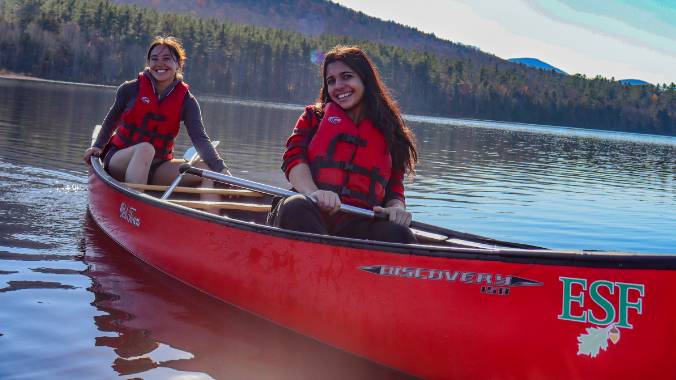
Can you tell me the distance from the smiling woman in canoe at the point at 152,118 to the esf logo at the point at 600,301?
4168 millimetres

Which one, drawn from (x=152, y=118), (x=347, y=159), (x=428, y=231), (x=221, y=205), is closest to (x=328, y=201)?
(x=347, y=159)

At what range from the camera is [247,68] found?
303 ft

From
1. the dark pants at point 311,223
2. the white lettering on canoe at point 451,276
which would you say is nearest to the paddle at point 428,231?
the dark pants at point 311,223

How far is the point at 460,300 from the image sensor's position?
3.70 m

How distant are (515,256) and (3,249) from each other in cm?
456

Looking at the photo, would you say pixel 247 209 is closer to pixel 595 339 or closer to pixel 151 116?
pixel 151 116

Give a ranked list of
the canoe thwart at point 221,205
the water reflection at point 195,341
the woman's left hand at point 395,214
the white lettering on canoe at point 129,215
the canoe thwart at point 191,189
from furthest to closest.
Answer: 1. the canoe thwart at point 191,189
2. the canoe thwart at point 221,205
3. the white lettering on canoe at point 129,215
4. the woman's left hand at point 395,214
5. the water reflection at point 195,341

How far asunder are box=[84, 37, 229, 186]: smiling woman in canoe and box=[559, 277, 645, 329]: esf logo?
4168 mm

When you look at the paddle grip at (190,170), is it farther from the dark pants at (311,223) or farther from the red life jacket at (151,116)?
the red life jacket at (151,116)

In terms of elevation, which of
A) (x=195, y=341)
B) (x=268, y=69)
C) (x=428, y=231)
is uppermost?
(x=268, y=69)

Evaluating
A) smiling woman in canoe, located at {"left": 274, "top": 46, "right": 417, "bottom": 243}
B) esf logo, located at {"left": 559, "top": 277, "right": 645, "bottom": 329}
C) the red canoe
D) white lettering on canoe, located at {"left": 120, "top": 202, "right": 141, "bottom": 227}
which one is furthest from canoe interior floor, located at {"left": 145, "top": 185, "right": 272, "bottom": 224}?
esf logo, located at {"left": 559, "top": 277, "right": 645, "bottom": 329}

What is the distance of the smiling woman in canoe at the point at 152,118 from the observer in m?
7.04

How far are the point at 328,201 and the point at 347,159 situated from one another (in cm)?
42

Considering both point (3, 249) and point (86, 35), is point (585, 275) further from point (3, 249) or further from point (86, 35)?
point (86, 35)
